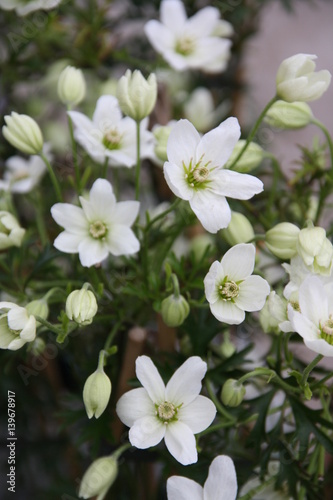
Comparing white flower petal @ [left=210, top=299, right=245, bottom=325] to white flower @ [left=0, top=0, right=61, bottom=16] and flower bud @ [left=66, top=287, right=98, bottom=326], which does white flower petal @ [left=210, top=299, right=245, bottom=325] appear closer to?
flower bud @ [left=66, top=287, right=98, bottom=326]

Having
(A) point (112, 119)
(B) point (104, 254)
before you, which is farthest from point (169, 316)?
(A) point (112, 119)

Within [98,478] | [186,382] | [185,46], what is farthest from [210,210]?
[185,46]

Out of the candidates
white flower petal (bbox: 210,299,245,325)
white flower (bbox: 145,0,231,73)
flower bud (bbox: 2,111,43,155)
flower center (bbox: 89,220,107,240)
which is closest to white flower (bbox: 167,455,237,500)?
white flower petal (bbox: 210,299,245,325)

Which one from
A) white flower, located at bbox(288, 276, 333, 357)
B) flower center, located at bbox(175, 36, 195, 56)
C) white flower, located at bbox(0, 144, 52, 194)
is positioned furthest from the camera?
flower center, located at bbox(175, 36, 195, 56)

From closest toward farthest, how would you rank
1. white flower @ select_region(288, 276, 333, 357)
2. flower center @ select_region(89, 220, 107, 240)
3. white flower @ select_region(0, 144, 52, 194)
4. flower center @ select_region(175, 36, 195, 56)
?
1. white flower @ select_region(288, 276, 333, 357)
2. flower center @ select_region(89, 220, 107, 240)
3. white flower @ select_region(0, 144, 52, 194)
4. flower center @ select_region(175, 36, 195, 56)

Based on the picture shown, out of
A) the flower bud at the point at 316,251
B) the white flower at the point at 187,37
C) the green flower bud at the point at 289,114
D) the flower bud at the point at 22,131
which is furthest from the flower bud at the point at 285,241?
the white flower at the point at 187,37

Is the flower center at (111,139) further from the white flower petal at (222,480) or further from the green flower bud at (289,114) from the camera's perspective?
the white flower petal at (222,480)

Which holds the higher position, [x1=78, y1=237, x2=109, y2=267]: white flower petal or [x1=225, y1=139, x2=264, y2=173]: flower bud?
[x1=225, y1=139, x2=264, y2=173]: flower bud
